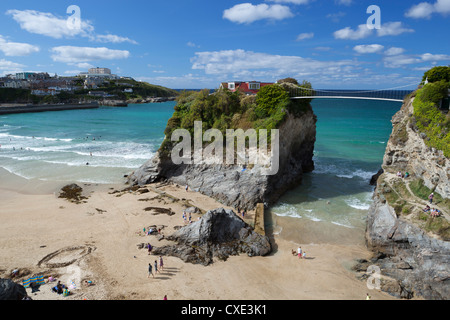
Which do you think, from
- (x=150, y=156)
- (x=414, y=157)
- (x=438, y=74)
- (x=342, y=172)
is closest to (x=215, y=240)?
(x=414, y=157)

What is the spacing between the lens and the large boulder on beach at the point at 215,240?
17516 millimetres

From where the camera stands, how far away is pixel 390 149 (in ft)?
75.3

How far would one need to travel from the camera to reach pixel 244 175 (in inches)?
1019

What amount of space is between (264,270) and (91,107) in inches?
5065

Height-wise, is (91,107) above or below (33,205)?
above

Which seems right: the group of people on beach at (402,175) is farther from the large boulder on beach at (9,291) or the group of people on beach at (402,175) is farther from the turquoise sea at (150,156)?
the large boulder on beach at (9,291)

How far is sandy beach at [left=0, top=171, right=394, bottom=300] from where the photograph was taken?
14.5 meters

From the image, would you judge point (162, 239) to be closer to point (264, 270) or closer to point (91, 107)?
point (264, 270)

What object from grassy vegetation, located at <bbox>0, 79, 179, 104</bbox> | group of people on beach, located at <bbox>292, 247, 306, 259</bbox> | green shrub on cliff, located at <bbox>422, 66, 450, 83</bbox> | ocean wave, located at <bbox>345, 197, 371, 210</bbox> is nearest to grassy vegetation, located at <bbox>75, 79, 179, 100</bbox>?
grassy vegetation, located at <bbox>0, 79, 179, 104</bbox>

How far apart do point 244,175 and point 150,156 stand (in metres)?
20.6

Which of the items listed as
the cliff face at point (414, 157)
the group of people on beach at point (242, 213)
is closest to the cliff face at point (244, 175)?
the group of people on beach at point (242, 213)

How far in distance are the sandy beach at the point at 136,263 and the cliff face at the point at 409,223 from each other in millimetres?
1630
